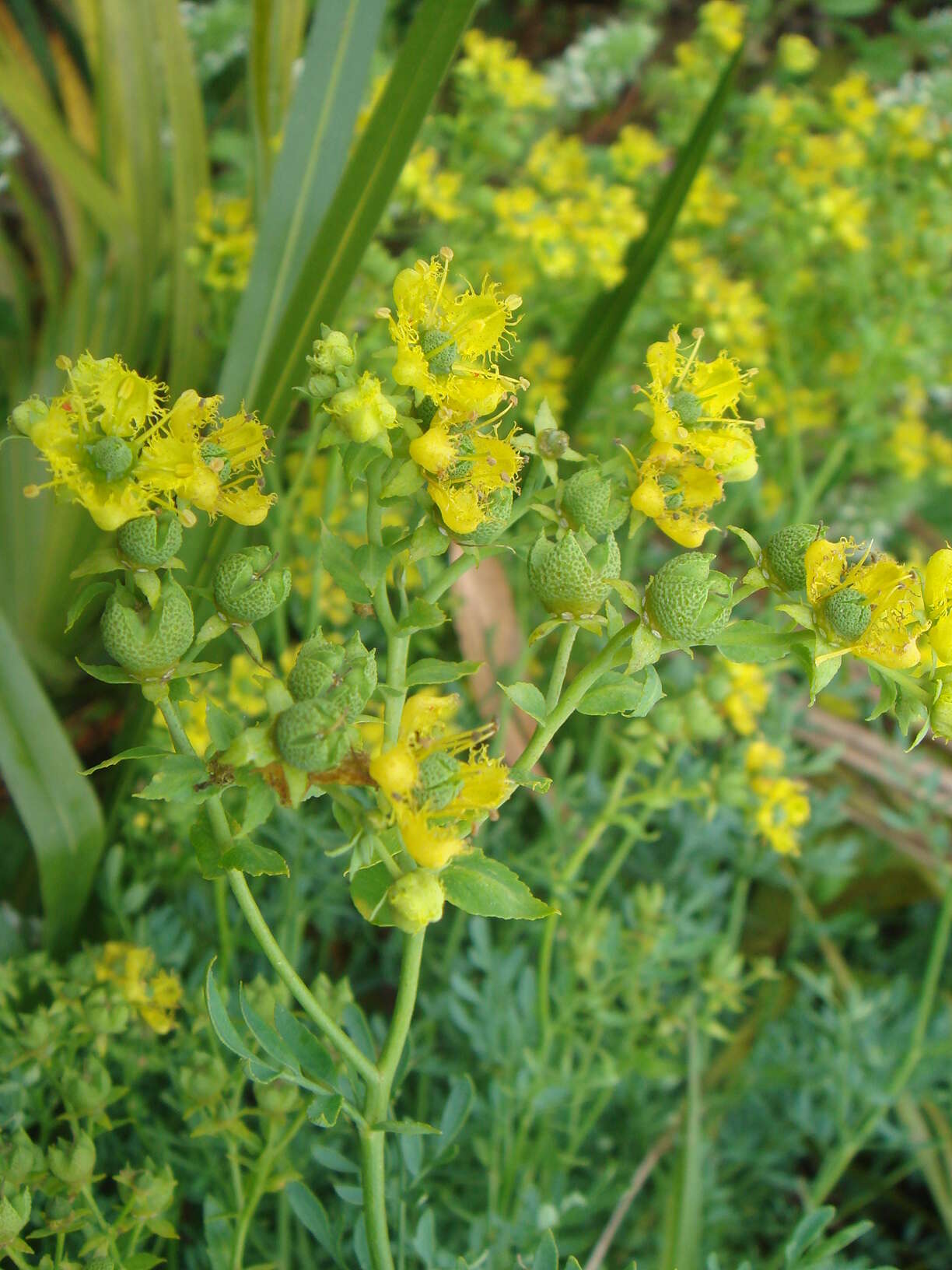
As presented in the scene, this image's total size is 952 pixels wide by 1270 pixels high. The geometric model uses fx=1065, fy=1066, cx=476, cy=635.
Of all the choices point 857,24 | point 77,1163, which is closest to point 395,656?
point 77,1163

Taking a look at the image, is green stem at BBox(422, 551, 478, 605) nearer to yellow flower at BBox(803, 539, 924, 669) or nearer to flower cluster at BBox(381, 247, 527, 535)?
flower cluster at BBox(381, 247, 527, 535)

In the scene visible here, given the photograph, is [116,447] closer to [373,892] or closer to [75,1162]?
[373,892]

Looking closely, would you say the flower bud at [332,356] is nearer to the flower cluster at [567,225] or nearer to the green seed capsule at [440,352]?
the green seed capsule at [440,352]

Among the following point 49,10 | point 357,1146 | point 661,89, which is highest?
point 49,10

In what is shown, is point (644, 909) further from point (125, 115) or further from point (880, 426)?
point (125, 115)

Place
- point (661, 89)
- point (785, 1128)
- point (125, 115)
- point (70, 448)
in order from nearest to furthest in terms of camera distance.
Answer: point (70, 448) < point (785, 1128) < point (125, 115) < point (661, 89)

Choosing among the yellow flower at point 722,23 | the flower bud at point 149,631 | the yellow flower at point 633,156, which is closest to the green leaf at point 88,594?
the flower bud at point 149,631
